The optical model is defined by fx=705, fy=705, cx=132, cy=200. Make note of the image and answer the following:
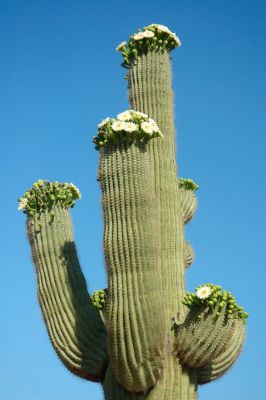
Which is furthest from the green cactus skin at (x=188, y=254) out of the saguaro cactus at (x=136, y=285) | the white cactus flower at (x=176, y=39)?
the white cactus flower at (x=176, y=39)

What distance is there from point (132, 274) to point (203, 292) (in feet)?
2.54

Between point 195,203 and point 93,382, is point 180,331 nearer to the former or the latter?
point 93,382

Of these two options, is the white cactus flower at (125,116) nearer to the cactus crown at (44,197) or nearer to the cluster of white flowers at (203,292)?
the cactus crown at (44,197)

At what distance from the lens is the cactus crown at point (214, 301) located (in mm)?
7270

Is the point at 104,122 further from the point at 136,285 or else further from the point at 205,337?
the point at 205,337

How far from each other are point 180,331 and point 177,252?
99 centimetres

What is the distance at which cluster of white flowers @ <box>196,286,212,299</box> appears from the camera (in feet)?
23.9

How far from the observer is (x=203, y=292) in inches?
289

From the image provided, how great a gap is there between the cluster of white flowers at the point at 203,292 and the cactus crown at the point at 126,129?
171 cm

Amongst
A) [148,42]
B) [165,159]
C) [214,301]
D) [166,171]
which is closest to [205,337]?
[214,301]

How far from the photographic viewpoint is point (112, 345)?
7.25m

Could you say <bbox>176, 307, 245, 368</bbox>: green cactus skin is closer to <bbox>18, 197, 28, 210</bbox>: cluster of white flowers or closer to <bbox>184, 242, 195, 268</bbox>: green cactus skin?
<bbox>184, 242, 195, 268</bbox>: green cactus skin

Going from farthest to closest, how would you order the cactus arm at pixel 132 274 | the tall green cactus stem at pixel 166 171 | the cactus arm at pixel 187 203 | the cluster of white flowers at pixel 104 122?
the cactus arm at pixel 187 203 < the tall green cactus stem at pixel 166 171 < the cluster of white flowers at pixel 104 122 < the cactus arm at pixel 132 274

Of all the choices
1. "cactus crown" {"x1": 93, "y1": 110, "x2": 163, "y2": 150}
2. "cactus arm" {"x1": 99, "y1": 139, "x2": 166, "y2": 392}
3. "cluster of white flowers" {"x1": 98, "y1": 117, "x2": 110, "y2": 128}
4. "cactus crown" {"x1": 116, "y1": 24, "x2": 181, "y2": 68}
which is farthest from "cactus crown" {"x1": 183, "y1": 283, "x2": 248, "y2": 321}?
"cactus crown" {"x1": 116, "y1": 24, "x2": 181, "y2": 68}
